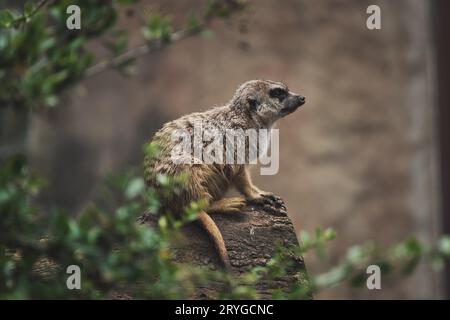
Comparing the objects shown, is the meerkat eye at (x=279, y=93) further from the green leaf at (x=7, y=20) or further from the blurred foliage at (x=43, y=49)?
the green leaf at (x=7, y=20)

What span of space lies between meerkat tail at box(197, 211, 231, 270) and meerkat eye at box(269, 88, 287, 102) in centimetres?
50

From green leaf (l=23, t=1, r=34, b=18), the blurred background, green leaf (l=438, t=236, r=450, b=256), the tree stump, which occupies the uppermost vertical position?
the blurred background

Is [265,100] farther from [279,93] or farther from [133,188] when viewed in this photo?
[133,188]

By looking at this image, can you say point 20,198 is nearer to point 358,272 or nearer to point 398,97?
point 358,272

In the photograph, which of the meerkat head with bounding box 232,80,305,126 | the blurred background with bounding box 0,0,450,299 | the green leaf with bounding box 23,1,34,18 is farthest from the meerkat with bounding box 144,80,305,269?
A: the blurred background with bounding box 0,0,450,299

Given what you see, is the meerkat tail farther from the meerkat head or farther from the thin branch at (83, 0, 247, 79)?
the thin branch at (83, 0, 247, 79)

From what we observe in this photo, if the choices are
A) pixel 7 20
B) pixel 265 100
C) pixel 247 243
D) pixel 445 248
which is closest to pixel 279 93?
pixel 265 100

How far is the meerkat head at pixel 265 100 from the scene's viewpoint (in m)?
2.16

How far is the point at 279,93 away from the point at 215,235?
23.0 inches

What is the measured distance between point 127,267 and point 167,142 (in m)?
0.86

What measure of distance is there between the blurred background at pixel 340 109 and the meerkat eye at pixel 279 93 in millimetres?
2377

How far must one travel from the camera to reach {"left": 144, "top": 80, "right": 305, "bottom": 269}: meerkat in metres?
1.88

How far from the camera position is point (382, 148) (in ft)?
15.7

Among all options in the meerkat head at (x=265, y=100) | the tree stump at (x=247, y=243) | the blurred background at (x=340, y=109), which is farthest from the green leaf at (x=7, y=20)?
the blurred background at (x=340, y=109)
